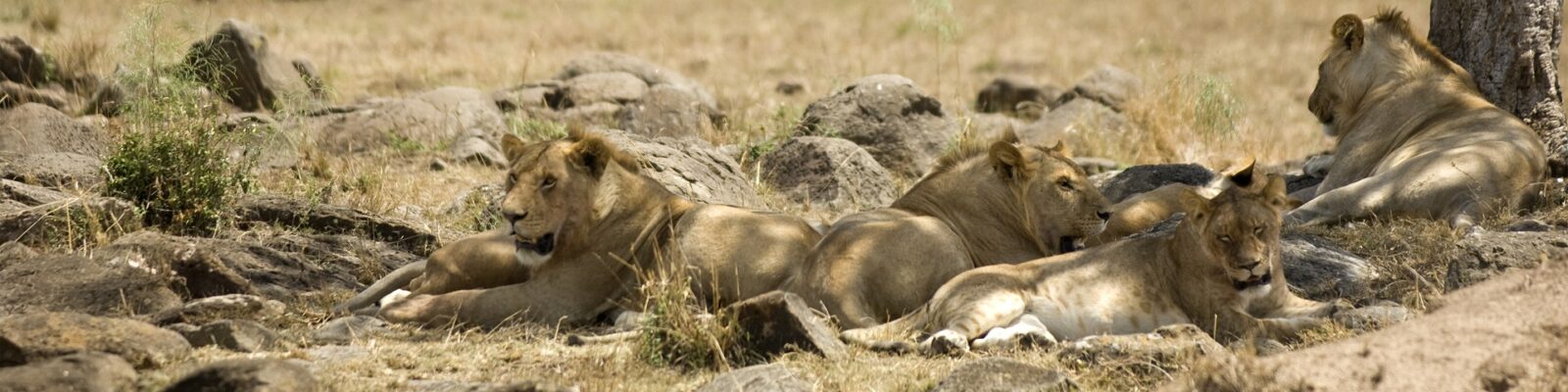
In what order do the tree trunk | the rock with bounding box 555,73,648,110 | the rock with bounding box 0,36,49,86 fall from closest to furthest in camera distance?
1. the tree trunk
2. the rock with bounding box 0,36,49,86
3. the rock with bounding box 555,73,648,110

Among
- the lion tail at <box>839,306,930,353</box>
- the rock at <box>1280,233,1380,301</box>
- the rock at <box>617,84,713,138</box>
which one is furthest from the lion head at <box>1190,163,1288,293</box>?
the rock at <box>617,84,713,138</box>

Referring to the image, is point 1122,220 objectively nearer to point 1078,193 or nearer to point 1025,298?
point 1078,193

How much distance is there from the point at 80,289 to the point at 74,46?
27.5ft

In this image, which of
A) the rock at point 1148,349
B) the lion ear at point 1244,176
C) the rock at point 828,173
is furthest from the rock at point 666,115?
the rock at point 1148,349

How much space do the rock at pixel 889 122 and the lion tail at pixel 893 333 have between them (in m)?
5.87

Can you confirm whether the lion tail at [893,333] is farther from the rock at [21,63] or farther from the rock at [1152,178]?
the rock at [21,63]

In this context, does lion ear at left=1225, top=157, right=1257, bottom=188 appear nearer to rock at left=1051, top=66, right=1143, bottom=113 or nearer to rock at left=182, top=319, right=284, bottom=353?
rock at left=182, top=319, right=284, bottom=353

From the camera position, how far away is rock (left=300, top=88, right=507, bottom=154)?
14281 millimetres

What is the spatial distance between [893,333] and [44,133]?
7084mm

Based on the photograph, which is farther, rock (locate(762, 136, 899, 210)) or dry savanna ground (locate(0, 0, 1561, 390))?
rock (locate(762, 136, 899, 210))

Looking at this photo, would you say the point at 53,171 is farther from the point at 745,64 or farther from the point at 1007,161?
the point at 745,64

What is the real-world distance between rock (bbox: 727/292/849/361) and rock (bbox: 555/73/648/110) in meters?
8.76

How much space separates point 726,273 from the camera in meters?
8.62

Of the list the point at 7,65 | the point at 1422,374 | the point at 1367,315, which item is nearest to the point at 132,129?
the point at 7,65
